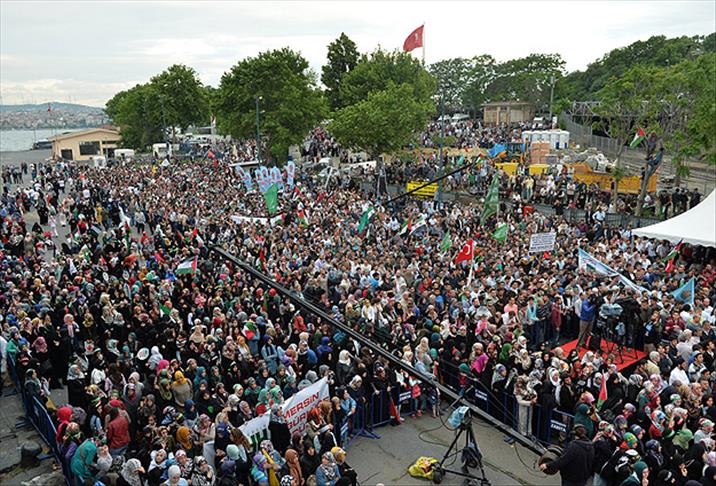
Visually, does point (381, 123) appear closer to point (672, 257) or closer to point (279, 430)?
point (672, 257)

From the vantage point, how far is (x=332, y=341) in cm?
1227

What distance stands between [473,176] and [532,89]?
2318 inches

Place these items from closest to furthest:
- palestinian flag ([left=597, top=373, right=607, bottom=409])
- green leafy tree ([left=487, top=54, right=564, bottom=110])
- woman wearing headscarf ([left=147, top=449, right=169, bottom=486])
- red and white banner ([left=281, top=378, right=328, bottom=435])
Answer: woman wearing headscarf ([left=147, top=449, right=169, bottom=486]), red and white banner ([left=281, top=378, right=328, bottom=435]), palestinian flag ([left=597, top=373, right=607, bottom=409]), green leafy tree ([left=487, top=54, right=564, bottom=110])

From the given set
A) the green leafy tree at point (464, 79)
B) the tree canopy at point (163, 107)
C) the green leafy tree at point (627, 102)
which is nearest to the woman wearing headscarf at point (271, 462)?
the green leafy tree at point (627, 102)

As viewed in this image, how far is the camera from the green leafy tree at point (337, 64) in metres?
66.3

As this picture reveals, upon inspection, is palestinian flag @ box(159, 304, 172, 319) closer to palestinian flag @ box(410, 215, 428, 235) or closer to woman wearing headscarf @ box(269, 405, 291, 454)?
woman wearing headscarf @ box(269, 405, 291, 454)

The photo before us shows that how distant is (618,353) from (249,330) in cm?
901

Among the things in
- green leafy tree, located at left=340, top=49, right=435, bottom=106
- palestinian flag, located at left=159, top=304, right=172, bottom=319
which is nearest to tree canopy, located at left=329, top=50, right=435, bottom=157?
green leafy tree, located at left=340, top=49, right=435, bottom=106

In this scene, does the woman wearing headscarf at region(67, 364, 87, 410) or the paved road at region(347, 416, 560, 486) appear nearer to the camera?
the paved road at region(347, 416, 560, 486)

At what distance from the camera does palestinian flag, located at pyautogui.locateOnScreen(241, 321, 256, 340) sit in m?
12.2

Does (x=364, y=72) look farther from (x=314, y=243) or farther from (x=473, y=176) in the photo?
(x=314, y=243)

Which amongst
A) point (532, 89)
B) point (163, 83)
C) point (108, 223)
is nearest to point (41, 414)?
point (108, 223)

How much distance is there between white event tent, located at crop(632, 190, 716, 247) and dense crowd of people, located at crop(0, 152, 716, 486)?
1.02 metres

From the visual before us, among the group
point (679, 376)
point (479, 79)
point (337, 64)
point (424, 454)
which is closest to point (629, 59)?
point (479, 79)
